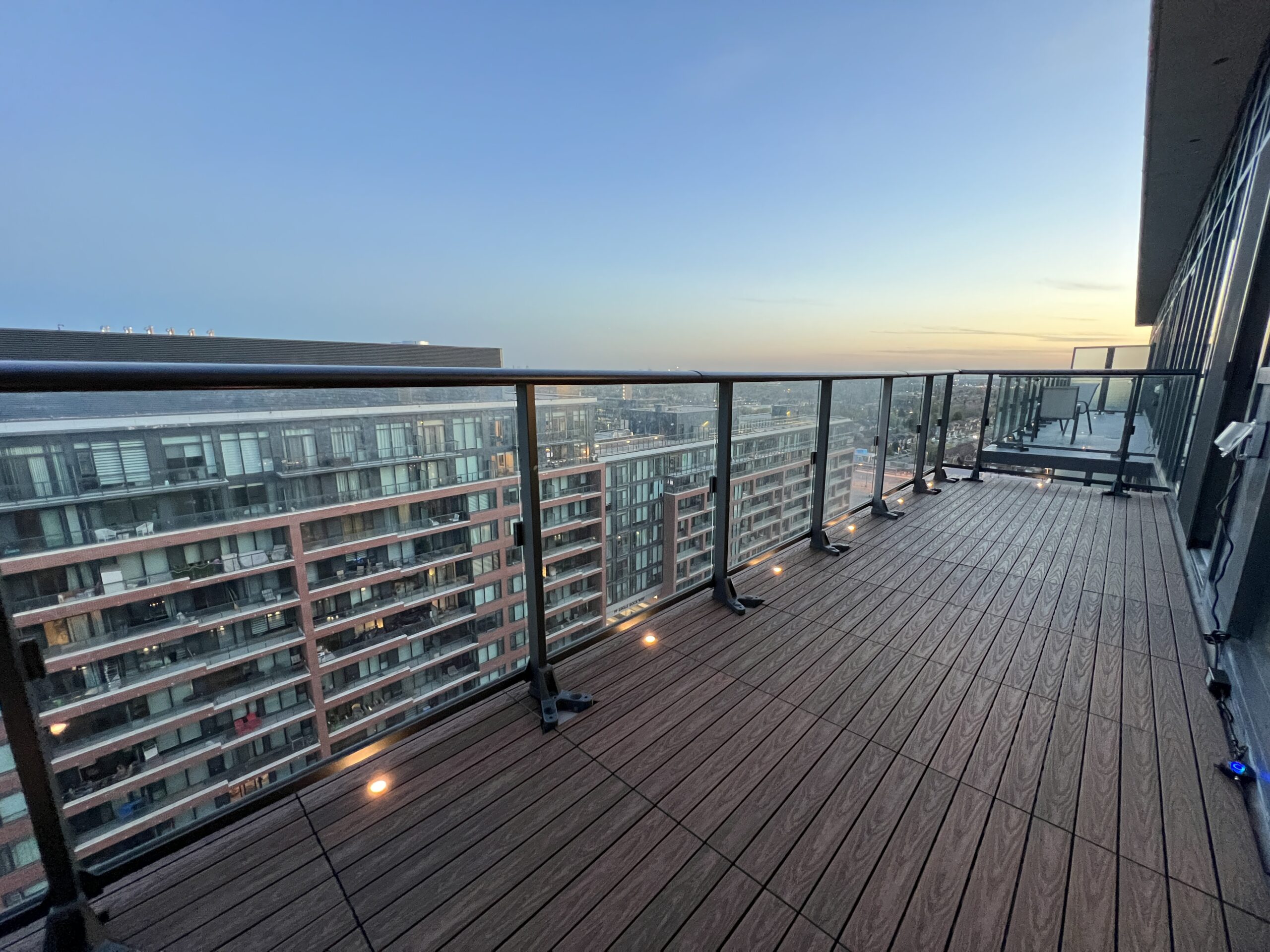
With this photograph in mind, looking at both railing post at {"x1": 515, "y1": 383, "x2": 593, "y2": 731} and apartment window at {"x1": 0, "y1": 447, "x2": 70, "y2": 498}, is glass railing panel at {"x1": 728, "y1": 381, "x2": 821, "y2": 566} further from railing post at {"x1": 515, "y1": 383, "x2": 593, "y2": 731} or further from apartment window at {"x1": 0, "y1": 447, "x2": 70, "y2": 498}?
apartment window at {"x1": 0, "y1": 447, "x2": 70, "y2": 498}

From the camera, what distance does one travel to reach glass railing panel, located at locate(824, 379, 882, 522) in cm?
344

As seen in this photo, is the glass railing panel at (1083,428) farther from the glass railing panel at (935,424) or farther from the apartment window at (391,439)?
the apartment window at (391,439)

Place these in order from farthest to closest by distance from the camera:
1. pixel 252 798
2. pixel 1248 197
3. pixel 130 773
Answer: pixel 1248 197
pixel 252 798
pixel 130 773

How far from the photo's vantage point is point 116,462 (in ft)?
3.12

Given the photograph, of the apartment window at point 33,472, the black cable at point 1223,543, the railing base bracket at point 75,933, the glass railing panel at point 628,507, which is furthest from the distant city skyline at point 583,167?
the black cable at point 1223,543

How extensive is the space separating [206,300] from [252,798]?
68.4 feet

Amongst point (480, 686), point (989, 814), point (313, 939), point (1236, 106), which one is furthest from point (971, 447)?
point (313, 939)

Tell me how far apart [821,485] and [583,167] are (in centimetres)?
1259

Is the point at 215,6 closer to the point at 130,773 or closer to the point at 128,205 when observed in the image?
the point at 128,205

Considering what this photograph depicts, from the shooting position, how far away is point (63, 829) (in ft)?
3.17

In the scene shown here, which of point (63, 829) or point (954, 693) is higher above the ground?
point (63, 829)

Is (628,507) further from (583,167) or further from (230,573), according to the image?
(583,167)

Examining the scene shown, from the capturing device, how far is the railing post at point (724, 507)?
2430 mm

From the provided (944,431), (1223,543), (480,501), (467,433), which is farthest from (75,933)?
(944,431)
